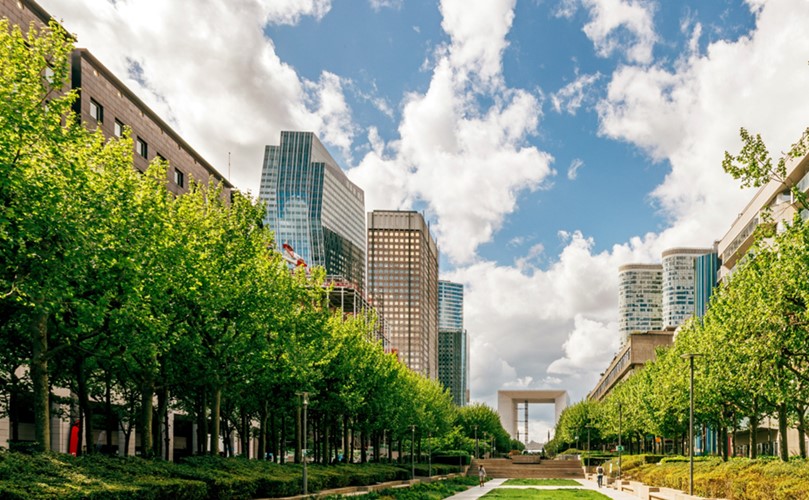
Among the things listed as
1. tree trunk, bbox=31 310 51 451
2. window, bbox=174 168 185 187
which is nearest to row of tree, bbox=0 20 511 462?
tree trunk, bbox=31 310 51 451

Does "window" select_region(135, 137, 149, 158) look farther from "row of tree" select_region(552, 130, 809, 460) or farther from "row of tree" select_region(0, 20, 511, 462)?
"row of tree" select_region(552, 130, 809, 460)

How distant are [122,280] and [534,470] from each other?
3169 inches

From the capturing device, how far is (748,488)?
92.8ft

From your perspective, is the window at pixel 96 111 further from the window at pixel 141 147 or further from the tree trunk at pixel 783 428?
the tree trunk at pixel 783 428

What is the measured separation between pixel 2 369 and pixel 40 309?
15642 millimetres

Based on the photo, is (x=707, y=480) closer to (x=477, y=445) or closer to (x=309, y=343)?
(x=309, y=343)

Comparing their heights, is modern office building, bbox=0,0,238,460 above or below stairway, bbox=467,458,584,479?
above

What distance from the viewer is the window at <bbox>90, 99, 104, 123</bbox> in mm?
56412

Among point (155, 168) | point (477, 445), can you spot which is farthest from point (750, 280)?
point (477, 445)

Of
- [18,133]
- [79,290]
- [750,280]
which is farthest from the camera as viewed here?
[750,280]

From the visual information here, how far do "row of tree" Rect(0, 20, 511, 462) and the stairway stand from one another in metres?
51.3

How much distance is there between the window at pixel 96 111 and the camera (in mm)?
56412

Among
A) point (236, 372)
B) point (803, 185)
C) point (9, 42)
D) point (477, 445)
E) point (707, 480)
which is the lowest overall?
point (477, 445)

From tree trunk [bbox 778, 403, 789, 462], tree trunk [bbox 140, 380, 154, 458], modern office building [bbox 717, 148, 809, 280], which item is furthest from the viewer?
modern office building [bbox 717, 148, 809, 280]
